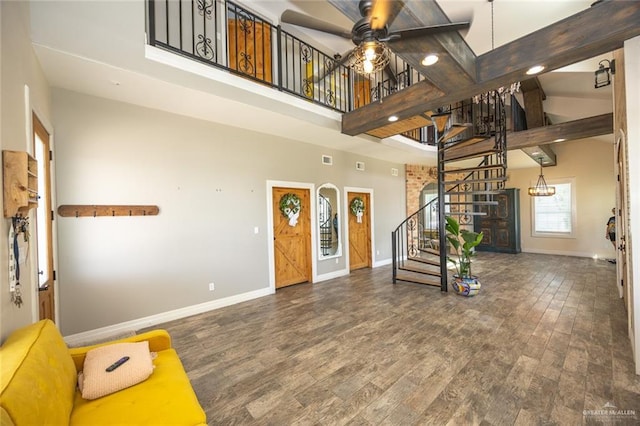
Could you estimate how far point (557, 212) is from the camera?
805 centimetres

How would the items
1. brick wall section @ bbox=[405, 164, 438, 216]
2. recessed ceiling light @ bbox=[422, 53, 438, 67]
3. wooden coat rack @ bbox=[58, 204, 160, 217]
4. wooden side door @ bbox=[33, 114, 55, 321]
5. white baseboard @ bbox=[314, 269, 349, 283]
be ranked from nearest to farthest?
recessed ceiling light @ bbox=[422, 53, 438, 67] < wooden side door @ bbox=[33, 114, 55, 321] < wooden coat rack @ bbox=[58, 204, 160, 217] < white baseboard @ bbox=[314, 269, 349, 283] < brick wall section @ bbox=[405, 164, 438, 216]

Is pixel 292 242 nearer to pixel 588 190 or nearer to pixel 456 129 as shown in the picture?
pixel 456 129

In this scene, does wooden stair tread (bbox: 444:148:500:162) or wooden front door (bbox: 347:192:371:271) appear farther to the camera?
wooden front door (bbox: 347:192:371:271)

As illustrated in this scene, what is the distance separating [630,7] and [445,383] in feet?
11.4

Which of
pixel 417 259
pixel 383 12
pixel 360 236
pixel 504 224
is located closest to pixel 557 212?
pixel 504 224

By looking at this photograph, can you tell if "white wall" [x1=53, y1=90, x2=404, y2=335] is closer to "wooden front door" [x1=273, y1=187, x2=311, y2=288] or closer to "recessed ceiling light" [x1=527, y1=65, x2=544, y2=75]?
"wooden front door" [x1=273, y1=187, x2=311, y2=288]

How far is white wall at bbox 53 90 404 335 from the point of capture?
309 centimetres

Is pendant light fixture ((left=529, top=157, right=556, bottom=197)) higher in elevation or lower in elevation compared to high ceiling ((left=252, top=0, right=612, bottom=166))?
lower

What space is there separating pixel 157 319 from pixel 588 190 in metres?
10.8

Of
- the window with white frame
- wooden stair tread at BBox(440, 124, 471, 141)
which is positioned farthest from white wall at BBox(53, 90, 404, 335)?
the window with white frame

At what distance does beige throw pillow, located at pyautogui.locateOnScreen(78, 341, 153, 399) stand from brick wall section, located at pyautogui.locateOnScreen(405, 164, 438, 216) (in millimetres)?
7491

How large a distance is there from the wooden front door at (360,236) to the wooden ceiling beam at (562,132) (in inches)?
101

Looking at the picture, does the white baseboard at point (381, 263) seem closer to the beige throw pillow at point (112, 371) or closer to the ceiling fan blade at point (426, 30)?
the ceiling fan blade at point (426, 30)

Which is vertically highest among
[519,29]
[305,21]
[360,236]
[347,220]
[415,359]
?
[305,21]
